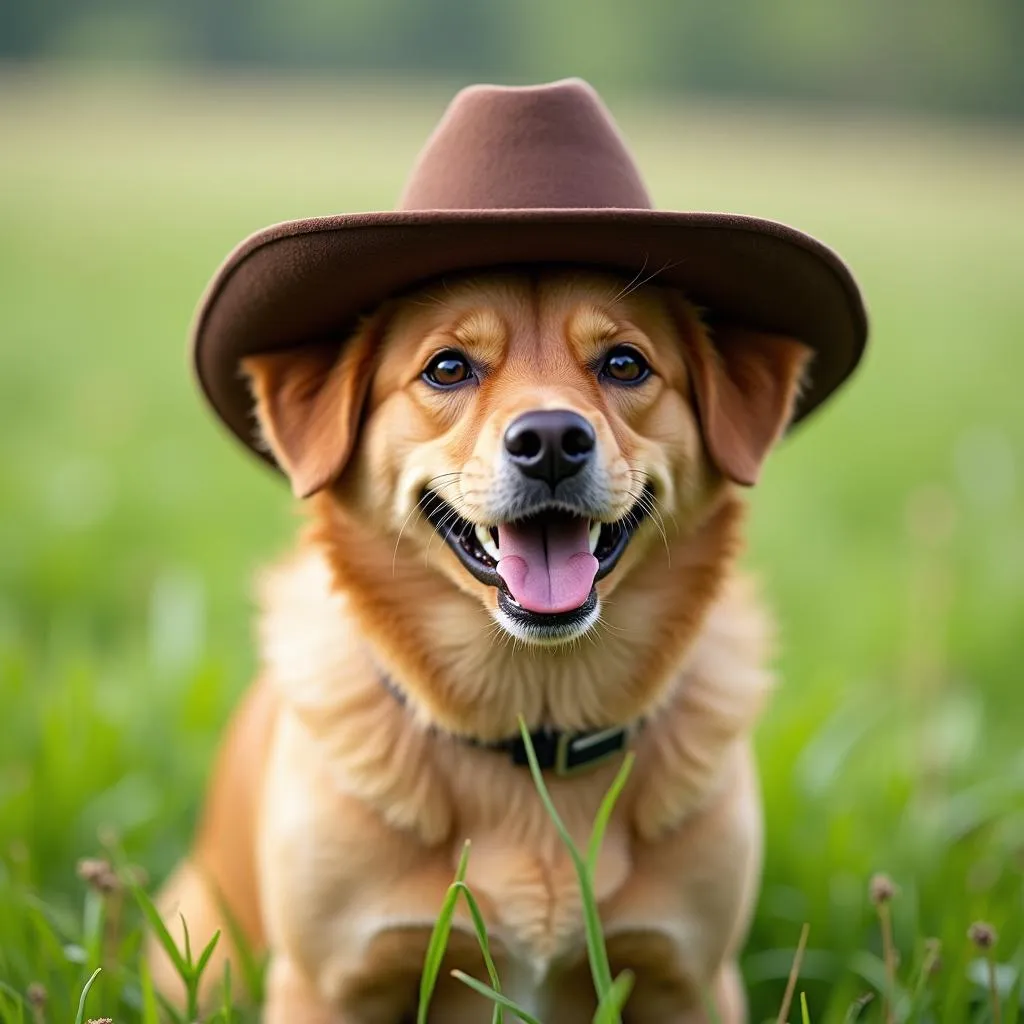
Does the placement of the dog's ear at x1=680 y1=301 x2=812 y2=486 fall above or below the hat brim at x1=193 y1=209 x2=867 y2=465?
below

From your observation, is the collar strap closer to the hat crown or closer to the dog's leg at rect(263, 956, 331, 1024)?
the dog's leg at rect(263, 956, 331, 1024)

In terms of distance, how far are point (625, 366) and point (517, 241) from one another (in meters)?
0.38

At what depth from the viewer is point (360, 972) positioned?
8.41 ft

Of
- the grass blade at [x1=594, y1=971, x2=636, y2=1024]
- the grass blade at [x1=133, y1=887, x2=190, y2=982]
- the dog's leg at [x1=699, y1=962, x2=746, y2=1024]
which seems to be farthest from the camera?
the dog's leg at [x1=699, y1=962, x2=746, y2=1024]

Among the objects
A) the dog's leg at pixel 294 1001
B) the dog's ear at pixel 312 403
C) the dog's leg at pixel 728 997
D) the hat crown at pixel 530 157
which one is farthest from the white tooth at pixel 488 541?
the dog's leg at pixel 728 997

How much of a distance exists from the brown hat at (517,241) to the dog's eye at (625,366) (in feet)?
0.55

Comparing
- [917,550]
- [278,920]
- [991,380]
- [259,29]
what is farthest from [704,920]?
[259,29]

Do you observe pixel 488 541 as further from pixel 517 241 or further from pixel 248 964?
pixel 248 964

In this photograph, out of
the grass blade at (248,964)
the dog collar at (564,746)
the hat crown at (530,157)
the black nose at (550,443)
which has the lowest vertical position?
the grass blade at (248,964)

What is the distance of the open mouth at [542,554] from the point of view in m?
2.44

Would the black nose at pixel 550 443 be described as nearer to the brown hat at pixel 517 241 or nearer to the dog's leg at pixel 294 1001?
the brown hat at pixel 517 241

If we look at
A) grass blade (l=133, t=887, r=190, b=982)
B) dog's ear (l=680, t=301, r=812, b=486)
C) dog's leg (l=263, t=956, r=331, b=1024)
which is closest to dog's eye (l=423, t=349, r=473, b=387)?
dog's ear (l=680, t=301, r=812, b=486)

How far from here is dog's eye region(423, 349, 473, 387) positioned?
102 inches

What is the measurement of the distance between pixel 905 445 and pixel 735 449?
6.11 meters
